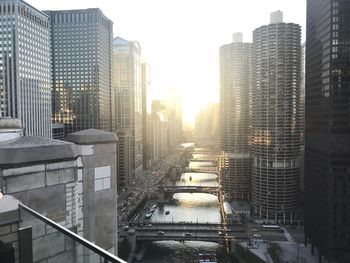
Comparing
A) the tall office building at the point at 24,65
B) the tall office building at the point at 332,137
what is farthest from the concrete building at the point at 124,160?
the tall office building at the point at 332,137

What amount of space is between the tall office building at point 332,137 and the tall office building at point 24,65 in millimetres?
68910

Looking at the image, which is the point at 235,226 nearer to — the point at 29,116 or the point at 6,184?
the point at 29,116

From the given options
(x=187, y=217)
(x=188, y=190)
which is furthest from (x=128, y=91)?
(x=187, y=217)

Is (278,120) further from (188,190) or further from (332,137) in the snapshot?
(188,190)

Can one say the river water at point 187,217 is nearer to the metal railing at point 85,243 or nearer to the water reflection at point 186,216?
the water reflection at point 186,216

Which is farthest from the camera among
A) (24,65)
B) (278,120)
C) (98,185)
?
(24,65)

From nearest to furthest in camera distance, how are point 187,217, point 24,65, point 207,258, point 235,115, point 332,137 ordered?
1. point 207,258
2. point 332,137
3. point 187,217
4. point 24,65
5. point 235,115

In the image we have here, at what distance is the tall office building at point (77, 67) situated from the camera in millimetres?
128625

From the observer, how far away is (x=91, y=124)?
130125mm

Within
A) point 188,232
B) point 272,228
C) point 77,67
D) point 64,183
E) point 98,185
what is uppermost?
point 77,67

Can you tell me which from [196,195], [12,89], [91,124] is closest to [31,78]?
[12,89]

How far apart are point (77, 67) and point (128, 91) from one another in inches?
1284

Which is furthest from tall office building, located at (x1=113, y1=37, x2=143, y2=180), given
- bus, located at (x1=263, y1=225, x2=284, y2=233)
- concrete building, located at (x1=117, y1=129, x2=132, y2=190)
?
bus, located at (x1=263, y1=225, x2=284, y2=233)

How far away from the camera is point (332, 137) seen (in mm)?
62719
